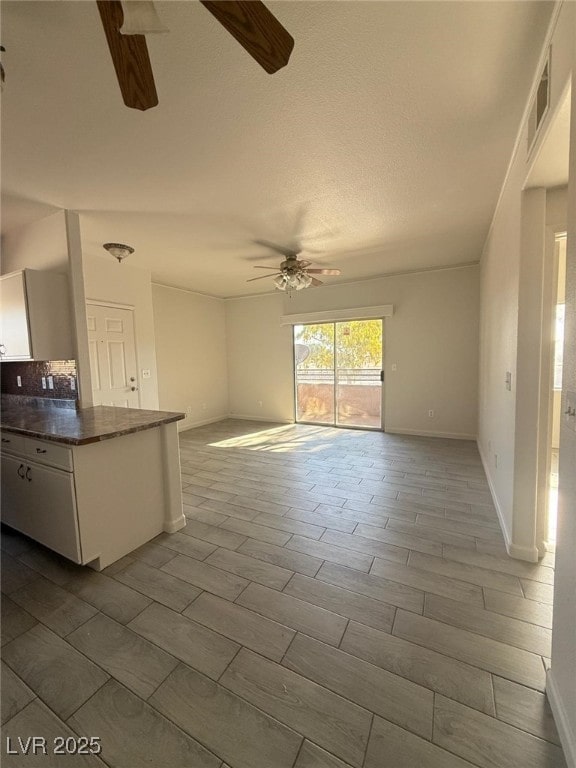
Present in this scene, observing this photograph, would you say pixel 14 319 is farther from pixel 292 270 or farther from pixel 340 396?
pixel 340 396

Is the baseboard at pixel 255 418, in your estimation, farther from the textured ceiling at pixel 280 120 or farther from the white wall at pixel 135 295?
the textured ceiling at pixel 280 120

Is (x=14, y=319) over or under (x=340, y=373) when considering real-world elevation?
over

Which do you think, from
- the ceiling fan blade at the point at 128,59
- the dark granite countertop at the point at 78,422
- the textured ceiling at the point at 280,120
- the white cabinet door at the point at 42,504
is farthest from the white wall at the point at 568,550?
the white cabinet door at the point at 42,504

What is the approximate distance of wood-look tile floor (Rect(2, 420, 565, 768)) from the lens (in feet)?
3.56

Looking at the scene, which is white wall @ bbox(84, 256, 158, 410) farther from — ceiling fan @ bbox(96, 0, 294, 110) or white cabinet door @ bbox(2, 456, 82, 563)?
ceiling fan @ bbox(96, 0, 294, 110)

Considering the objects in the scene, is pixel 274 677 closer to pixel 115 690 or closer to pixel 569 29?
pixel 115 690

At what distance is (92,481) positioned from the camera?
1.93m

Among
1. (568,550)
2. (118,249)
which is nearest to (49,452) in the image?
(118,249)

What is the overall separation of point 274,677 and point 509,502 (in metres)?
1.82

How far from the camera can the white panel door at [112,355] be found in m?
3.82

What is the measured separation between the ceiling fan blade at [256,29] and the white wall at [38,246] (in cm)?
256

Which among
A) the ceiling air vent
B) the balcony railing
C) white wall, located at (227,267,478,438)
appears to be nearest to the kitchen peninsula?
the ceiling air vent

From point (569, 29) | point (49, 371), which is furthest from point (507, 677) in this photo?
point (49, 371)

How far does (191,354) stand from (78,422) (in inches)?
143
